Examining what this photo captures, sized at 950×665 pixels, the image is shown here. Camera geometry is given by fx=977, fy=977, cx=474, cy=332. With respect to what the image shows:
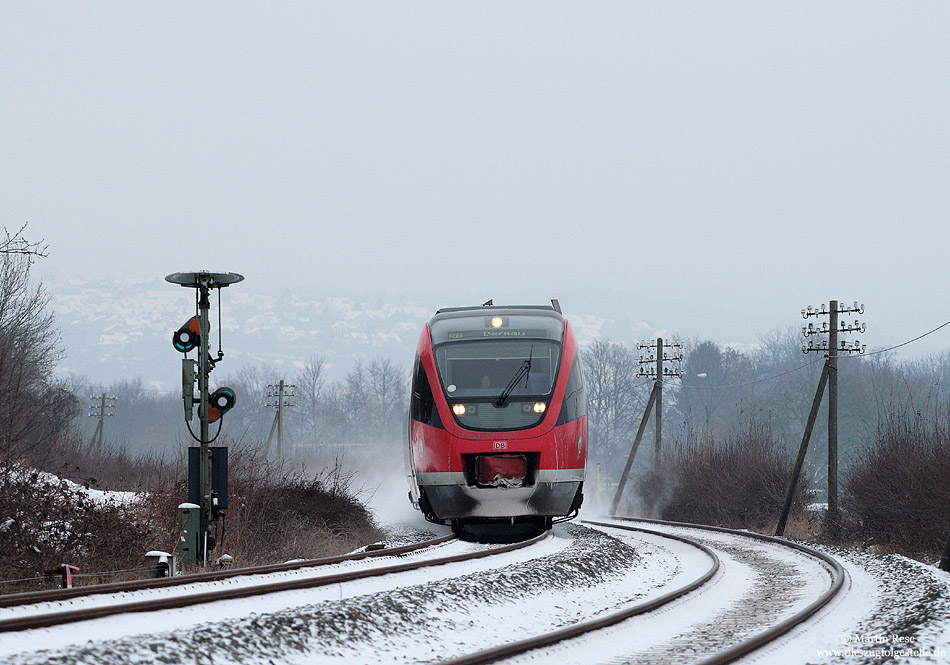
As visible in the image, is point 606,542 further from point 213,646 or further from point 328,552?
point 213,646

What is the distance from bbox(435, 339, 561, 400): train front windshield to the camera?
15148 millimetres

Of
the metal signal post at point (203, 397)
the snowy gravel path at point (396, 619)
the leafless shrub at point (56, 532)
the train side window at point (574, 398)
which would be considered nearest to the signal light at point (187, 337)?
the metal signal post at point (203, 397)

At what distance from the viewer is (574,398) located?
1538cm

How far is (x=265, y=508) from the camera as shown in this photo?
62.7 feet

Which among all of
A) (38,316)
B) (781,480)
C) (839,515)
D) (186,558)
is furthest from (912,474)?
(38,316)

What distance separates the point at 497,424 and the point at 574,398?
4.49ft

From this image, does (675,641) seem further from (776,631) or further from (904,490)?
(904,490)

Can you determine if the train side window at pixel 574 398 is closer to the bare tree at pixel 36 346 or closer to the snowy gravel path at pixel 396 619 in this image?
the snowy gravel path at pixel 396 619

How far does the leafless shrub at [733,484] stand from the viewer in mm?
32750

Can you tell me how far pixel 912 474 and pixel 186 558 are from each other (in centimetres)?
1661

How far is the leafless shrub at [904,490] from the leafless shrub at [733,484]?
5884 mm

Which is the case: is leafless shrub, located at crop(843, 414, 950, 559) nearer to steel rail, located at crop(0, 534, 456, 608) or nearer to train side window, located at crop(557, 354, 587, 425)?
train side window, located at crop(557, 354, 587, 425)

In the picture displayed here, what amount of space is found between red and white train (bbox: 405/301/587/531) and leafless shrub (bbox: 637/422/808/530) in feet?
59.7

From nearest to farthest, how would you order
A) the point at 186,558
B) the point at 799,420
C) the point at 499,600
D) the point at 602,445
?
the point at 499,600 → the point at 186,558 → the point at 799,420 → the point at 602,445
